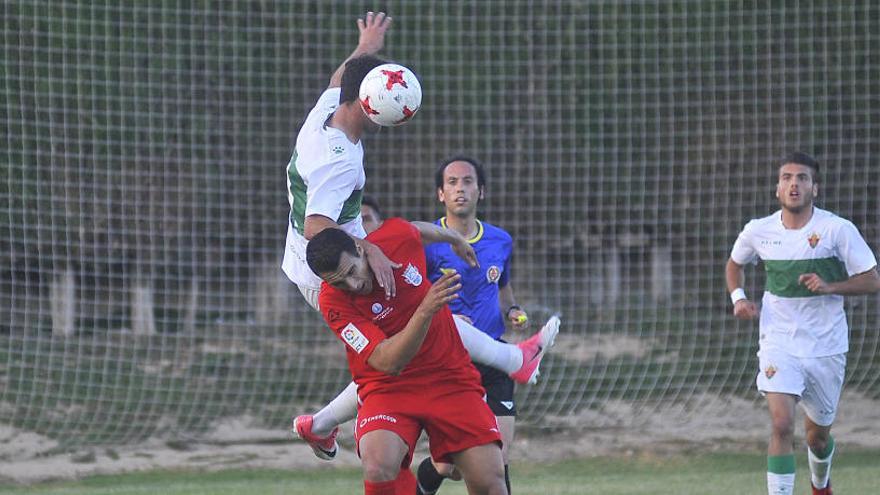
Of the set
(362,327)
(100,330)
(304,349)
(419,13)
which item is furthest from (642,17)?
(362,327)

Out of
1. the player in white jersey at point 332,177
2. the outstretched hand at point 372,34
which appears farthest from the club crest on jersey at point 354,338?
the outstretched hand at point 372,34

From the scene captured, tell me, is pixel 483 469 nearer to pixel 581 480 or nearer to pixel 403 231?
pixel 403 231

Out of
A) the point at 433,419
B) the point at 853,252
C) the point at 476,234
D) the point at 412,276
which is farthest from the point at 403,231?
the point at 853,252

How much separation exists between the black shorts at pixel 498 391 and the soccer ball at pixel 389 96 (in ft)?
6.16

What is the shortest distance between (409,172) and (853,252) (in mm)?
5535

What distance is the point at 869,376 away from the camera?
39.7ft

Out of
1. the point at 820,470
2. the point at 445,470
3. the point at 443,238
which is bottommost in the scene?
the point at 820,470

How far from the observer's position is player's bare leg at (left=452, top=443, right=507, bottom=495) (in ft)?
18.8

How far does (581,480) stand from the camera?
9844 millimetres

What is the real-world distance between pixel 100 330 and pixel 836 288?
22.0 ft

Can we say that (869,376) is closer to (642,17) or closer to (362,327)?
(642,17)

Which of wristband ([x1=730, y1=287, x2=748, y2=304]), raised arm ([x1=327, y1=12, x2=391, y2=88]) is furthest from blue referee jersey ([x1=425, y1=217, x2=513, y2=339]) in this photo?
wristband ([x1=730, y1=287, x2=748, y2=304])

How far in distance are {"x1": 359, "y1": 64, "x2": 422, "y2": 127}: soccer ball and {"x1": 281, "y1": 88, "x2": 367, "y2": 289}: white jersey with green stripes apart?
0.21 meters

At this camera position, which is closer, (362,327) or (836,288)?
(362,327)
